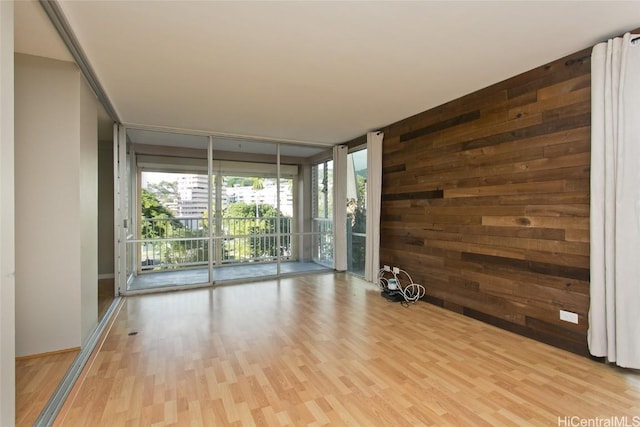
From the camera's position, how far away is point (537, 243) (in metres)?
2.65

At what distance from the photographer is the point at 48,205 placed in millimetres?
2385

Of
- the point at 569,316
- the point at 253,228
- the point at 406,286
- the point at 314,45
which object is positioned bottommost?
the point at 406,286

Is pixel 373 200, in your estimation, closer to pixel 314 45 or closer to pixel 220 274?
pixel 314 45

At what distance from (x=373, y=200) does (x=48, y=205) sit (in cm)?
373

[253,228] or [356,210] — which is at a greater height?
[356,210]

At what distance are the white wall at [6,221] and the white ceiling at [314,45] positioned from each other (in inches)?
23.0

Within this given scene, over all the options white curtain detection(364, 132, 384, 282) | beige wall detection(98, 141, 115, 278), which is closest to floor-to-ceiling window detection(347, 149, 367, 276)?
white curtain detection(364, 132, 384, 282)

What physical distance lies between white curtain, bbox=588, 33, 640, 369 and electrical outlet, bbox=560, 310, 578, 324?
0.15 meters

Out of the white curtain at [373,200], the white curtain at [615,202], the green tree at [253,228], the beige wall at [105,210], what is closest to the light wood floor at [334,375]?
the white curtain at [615,202]

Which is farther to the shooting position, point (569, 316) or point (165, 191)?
point (165, 191)

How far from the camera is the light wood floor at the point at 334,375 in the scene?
1.73 meters

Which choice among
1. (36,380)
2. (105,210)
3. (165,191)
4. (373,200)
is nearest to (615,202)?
(373,200)

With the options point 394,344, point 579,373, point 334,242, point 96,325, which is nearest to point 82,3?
point 96,325

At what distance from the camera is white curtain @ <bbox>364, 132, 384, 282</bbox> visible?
4.55 meters
